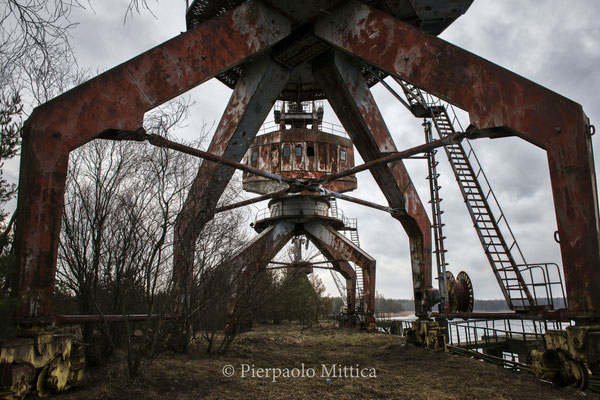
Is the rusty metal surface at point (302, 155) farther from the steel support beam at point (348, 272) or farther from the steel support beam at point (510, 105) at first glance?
the steel support beam at point (510, 105)

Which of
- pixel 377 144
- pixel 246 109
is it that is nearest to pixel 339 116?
pixel 377 144

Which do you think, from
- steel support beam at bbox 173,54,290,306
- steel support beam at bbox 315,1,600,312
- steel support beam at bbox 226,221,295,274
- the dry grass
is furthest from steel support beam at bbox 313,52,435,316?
steel support beam at bbox 226,221,295,274

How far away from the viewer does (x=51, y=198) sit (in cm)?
598

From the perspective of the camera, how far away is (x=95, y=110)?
6969 mm

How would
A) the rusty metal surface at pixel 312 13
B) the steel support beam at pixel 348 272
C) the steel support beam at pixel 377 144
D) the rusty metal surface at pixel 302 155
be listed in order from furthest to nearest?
the steel support beam at pixel 348 272
the rusty metal surface at pixel 302 155
the steel support beam at pixel 377 144
the rusty metal surface at pixel 312 13

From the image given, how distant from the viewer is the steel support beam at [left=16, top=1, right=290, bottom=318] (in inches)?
227

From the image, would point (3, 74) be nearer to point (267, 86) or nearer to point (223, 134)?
point (223, 134)

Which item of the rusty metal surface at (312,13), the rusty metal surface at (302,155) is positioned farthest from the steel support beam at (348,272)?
the rusty metal surface at (312,13)

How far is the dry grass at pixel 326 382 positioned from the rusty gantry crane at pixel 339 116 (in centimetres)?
64

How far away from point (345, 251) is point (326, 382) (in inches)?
685

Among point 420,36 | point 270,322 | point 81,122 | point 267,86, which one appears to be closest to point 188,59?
point 81,122

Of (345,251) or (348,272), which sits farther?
(348,272)

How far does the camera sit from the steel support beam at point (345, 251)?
76.9 ft

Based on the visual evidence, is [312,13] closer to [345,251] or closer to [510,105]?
[510,105]
